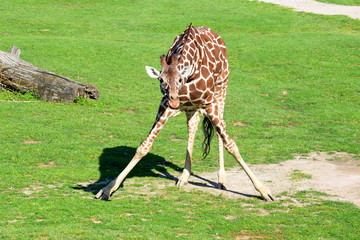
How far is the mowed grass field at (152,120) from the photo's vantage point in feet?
30.9

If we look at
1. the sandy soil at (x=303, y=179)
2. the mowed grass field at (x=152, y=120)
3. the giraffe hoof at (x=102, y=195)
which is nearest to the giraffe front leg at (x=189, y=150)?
the sandy soil at (x=303, y=179)

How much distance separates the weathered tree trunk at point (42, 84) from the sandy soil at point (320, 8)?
883 inches

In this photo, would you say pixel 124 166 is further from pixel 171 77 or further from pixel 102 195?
pixel 171 77

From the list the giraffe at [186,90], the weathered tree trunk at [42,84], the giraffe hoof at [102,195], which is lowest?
the giraffe hoof at [102,195]

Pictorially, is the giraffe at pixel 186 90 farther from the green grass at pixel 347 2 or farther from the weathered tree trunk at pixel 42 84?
the green grass at pixel 347 2

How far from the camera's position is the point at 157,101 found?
19609mm

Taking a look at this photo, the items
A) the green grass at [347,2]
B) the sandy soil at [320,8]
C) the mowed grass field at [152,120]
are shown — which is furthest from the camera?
the green grass at [347,2]

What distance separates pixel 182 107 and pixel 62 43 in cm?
1591

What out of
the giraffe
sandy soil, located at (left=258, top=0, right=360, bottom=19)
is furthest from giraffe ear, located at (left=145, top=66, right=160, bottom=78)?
sandy soil, located at (left=258, top=0, right=360, bottom=19)

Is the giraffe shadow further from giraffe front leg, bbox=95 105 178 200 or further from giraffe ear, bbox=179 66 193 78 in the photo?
giraffe ear, bbox=179 66 193 78

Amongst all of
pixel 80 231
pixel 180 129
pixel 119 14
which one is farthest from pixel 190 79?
pixel 119 14

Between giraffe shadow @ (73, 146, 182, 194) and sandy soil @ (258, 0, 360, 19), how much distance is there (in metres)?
25.0

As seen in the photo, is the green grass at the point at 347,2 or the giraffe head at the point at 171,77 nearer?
the giraffe head at the point at 171,77

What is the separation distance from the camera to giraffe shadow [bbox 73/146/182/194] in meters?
12.2
